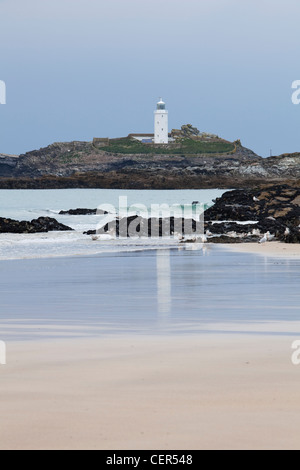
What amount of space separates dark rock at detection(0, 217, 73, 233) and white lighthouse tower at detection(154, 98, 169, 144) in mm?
143881

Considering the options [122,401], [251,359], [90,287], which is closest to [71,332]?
[251,359]

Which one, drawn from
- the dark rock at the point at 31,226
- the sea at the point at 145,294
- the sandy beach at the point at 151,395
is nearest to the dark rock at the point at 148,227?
the dark rock at the point at 31,226

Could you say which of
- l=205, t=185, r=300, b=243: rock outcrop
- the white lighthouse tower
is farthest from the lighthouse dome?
l=205, t=185, r=300, b=243: rock outcrop

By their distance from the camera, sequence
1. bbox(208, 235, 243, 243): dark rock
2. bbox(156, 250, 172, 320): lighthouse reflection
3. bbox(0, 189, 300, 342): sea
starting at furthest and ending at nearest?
bbox(208, 235, 243, 243): dark rock, bbox(156, 250, 172, 320): lighthouse reflection, bbox(0, 189, 300, 342): sea

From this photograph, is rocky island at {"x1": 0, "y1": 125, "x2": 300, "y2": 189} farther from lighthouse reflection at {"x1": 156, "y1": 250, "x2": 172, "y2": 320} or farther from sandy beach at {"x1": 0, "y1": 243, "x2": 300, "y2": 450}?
sandy beach at {"x1": 0, "y1": 243, "x2": 300, "y2": 450}

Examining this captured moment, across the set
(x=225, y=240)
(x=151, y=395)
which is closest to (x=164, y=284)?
(x=151, y=395)

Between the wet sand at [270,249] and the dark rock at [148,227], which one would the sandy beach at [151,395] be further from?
the dark rock at [148,227]

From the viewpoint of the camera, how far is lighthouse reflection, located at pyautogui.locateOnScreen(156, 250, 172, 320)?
698 centimetres

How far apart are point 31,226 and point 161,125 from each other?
161 meters

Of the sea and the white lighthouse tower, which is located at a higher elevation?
the white lighthouse tower

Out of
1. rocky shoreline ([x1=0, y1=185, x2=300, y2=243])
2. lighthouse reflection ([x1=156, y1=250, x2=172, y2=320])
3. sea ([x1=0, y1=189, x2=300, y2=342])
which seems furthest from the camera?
rocky shoreline ([x1=0, y1=185, x2=300, y2=243])

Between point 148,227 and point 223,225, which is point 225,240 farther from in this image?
point 148,227

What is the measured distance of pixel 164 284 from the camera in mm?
9359

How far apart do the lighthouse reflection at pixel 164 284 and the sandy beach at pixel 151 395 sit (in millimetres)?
1686
